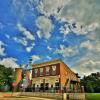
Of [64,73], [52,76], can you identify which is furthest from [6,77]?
[64,73]

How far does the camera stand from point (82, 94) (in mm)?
35562

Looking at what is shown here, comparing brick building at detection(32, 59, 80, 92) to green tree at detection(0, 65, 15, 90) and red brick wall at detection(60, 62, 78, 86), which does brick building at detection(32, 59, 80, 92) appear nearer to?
red brick wall at detection(60, 62, 78, 86)

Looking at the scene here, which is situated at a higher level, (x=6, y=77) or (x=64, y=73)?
(x=6, y=77)

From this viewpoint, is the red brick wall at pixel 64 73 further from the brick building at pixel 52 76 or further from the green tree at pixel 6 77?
the green tree at pixel 6 77

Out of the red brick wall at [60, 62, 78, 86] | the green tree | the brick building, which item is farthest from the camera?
the green tree

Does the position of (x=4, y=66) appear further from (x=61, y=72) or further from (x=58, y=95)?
(x=58, y=95)

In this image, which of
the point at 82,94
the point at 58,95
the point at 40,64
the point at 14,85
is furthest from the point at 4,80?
the point at 82,94

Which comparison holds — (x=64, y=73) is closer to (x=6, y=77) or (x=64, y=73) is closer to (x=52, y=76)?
(x=52, y=76)

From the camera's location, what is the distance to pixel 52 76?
150ft

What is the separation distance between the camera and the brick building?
44219 millimetres

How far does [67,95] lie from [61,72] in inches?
338

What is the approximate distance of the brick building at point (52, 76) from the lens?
44219mm

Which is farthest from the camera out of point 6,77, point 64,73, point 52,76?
point 6,77

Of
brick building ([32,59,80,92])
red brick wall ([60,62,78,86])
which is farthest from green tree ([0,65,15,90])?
red brick wall ([60,62,78,86])
